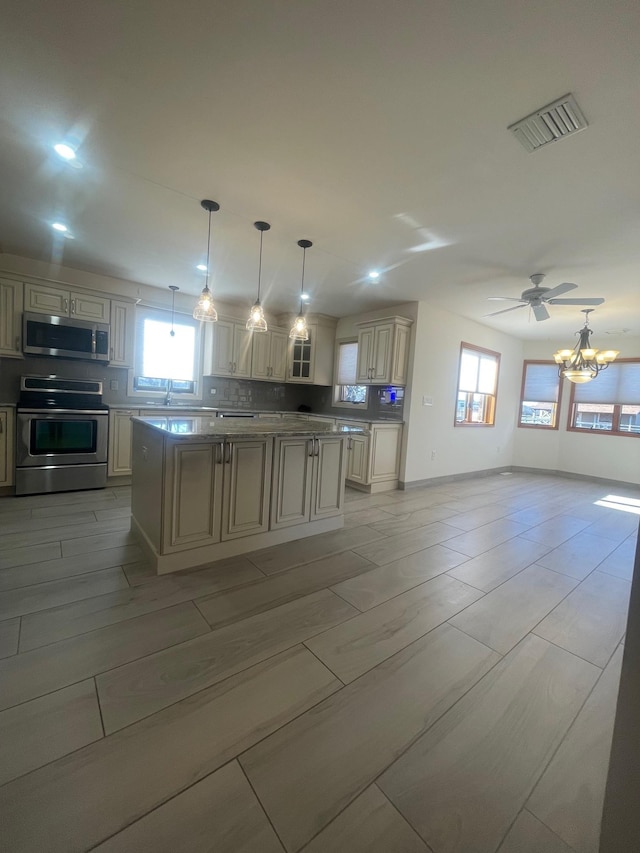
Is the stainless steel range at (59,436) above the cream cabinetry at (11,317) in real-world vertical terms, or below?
below

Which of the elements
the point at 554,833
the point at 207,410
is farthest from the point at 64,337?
the point at 554,833

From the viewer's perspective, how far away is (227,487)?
8.52 feet

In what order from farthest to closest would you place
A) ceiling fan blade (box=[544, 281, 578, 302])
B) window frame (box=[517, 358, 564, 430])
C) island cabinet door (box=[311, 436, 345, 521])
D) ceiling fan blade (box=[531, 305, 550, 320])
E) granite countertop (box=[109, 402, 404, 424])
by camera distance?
window frame (box=[517, 358, 564, 430]) < granite countertop (box=[109, 402, 404, 424]) < ceiling fan blade (box=[531, 305, 550, 320]) < ceiling fan blade (box=[544, 281, 578, 302]) < island cabinet door (box=[311, 436, 345, 521])

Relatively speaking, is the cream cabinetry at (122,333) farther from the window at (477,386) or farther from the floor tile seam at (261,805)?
the window at (477,386)

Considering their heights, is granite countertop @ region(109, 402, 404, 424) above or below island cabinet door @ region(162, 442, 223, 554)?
above

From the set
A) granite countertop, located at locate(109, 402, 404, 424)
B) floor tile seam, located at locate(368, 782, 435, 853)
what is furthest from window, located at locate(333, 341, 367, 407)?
floor tile seam, located at locate(368, 782, 435, 853)

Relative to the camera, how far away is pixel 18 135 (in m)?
2.16

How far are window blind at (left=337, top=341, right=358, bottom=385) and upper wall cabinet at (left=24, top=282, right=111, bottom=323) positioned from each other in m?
3.60

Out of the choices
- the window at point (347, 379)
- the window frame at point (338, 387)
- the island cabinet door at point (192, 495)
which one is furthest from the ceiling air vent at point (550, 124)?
the window frame at point (338, 387)

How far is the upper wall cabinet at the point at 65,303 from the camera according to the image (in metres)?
4.05

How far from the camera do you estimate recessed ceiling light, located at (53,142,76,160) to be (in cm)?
223

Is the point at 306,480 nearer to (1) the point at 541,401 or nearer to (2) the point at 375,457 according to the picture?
(2) the point at 375,457

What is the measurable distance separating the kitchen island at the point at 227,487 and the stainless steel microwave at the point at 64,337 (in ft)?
6.67

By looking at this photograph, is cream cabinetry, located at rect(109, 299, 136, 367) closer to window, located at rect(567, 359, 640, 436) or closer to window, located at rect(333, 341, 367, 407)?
window, located at rect(333, 341, 367, 407)
